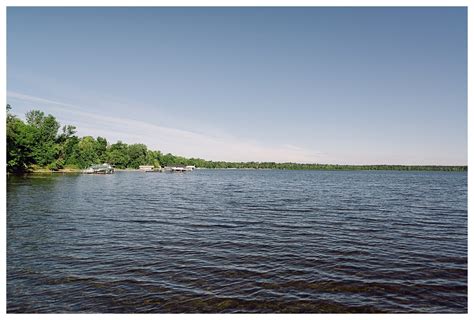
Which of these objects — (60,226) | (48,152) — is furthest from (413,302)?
(48,152)

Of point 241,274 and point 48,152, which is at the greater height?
point 48,152

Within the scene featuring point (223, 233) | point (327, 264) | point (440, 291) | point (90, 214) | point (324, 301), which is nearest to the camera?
point (324, 301)

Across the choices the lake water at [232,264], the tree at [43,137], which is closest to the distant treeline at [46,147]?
the tree at [43,137]

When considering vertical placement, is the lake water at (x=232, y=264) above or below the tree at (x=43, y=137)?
below

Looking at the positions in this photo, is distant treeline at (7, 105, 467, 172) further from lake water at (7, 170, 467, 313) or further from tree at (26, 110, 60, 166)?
lake water at (7, 170, 467, 313)

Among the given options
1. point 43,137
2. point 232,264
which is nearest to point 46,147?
point 43,137

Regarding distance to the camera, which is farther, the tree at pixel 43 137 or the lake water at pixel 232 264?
the tree at pixel 43 137

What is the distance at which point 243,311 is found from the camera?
38.3 ft

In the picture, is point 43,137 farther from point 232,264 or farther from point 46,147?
point 232,264

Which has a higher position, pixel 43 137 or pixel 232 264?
pixel 43 137

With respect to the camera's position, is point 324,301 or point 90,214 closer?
point 324,301

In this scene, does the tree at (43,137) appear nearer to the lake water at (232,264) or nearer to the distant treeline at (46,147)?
the distant treeline at (46,147)

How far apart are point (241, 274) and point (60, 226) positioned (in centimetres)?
1786
